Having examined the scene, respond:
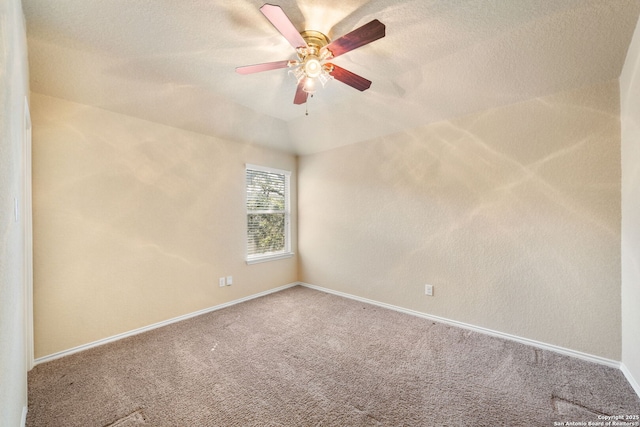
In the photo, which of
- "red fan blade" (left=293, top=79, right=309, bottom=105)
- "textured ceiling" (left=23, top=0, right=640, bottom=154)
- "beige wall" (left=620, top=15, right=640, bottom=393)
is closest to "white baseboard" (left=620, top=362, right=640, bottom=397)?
"beige wall" (left=620, top=15, right=640, bottom=393)

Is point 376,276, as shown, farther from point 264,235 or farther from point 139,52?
point 139,52

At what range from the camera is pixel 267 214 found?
411 centimetres

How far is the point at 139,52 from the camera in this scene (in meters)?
2.06

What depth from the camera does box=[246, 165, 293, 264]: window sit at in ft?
12.7

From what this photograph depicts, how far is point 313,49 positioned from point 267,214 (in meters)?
2.69

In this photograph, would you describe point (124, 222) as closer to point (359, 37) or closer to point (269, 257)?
point (269, 257)

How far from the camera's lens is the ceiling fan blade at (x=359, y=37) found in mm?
1441

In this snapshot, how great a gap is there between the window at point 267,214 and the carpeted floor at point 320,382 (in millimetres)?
1395

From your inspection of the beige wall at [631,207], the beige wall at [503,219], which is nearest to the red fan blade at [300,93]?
the beige wall at [503,219]

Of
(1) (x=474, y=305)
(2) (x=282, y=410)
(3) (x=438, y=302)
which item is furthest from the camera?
(3) (x=438, y=302)

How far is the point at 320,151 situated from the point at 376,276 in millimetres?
2094

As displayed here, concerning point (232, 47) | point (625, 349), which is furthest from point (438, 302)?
point (232, 47)

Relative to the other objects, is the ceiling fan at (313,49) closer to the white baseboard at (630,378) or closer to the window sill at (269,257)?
the window sill at (269,257)

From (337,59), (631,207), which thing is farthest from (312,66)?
(631,207)
